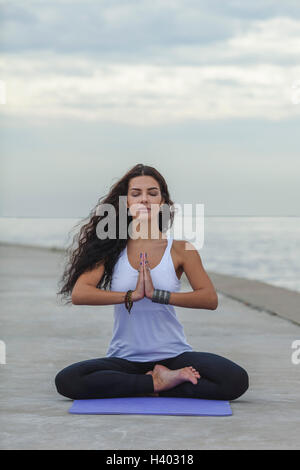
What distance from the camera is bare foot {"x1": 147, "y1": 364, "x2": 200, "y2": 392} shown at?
553cm

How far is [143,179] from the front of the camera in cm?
576

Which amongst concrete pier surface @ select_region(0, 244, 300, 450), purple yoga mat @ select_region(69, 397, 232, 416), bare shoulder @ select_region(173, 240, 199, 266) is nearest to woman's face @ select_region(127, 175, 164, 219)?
bare shoulder @ select_region(173, 240, 199, 266)

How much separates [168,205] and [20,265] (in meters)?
14.3

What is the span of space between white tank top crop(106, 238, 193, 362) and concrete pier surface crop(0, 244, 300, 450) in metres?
0.57

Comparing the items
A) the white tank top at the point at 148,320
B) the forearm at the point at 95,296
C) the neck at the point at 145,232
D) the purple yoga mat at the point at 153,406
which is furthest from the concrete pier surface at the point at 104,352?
the neck at the point at 145,232

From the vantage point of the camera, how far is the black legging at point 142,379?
558cm

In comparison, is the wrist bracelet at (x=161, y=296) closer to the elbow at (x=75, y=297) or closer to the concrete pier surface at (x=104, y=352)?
the elbow at (x=75, y=297)

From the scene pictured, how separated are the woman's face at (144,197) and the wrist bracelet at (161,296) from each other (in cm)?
58

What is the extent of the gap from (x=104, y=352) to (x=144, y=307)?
2.36 meters

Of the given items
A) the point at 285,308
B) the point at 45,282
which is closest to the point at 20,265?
the point at 45,282

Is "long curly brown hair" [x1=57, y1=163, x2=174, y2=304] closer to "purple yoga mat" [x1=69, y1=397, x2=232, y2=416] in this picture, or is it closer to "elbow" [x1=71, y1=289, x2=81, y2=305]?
"elbow" [x1=71, y1=289, x2=81, y2=305]

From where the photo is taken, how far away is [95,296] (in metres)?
5.58

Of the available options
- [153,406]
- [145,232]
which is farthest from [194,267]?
[153,406]
